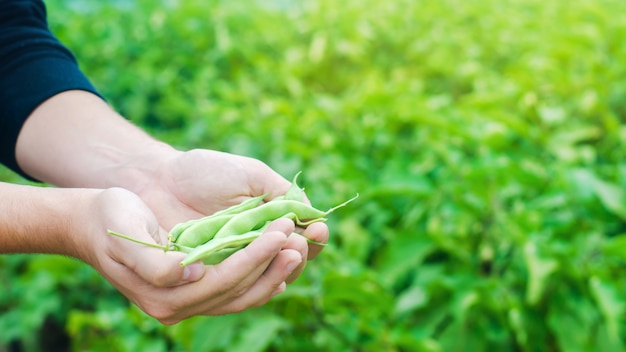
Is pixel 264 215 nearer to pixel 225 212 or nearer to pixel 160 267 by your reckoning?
pixel 225 212

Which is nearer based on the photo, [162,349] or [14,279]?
[162,349]

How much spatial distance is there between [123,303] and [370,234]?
1.30 m

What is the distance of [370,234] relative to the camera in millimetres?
3141

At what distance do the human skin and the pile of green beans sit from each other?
4 cm

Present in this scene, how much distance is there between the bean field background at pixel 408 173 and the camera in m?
2.61

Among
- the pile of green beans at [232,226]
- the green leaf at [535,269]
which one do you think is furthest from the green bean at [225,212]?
the green leaf at [535,269]

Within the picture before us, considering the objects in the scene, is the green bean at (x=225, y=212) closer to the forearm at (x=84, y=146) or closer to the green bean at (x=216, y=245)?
the green bean at (x=216, y=245)

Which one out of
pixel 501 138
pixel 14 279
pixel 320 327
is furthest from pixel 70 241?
pixel 14 279

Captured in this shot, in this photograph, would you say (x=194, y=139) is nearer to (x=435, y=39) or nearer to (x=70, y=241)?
(x=435, y=39)

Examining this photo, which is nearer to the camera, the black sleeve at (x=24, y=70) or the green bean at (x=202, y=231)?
the green bean at (x=202, y=231)

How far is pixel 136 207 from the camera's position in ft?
5.20

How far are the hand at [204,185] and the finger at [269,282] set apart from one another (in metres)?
0.16

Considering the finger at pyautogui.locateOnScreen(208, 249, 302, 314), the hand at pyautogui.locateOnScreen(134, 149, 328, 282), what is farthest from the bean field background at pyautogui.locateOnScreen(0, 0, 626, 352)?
the finger at pyautogui.locateOnScreen(208, 249, 302, 314)

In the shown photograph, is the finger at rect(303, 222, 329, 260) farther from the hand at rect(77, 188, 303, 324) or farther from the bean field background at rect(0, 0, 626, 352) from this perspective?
the bean field background at rect(0, 0, 626, 352)
